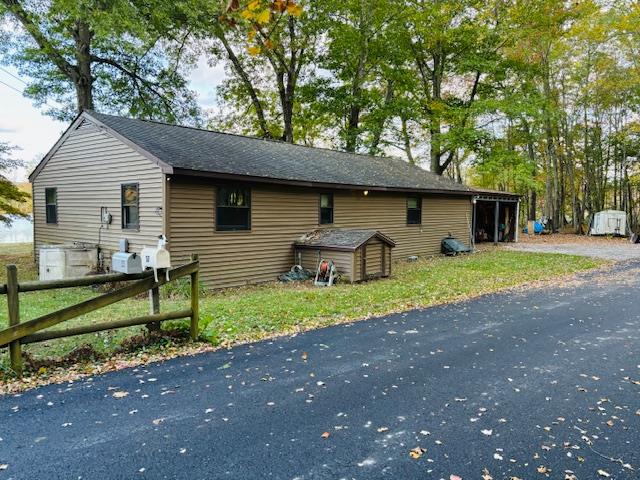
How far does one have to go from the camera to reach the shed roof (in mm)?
10180

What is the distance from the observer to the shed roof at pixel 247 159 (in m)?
10.2

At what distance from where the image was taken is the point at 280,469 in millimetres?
2814

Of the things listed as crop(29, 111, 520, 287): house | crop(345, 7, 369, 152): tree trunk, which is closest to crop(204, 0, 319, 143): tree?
crop(345, 7, 369, 152): tree trunk

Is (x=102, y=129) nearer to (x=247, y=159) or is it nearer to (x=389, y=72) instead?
A: (x=247, y=159)

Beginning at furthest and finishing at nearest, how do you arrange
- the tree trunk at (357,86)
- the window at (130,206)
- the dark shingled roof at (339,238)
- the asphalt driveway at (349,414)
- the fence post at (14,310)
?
the tree trunk at (357,86)
the dark shingled roof at (339,238)
the window at (130,206)
the fence post at (14,310)
the asphalt driveway at (349,414)

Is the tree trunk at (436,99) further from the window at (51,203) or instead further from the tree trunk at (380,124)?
the window at (51,203)

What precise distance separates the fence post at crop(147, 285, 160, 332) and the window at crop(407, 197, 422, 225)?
41.0 feet

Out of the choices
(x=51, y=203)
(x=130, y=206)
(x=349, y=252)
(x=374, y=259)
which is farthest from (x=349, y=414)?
(x=51, y=203)

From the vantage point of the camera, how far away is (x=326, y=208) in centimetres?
1349

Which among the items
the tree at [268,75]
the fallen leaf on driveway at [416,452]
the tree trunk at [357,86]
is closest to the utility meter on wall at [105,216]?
the fallen leaf on driveway at [416,452]

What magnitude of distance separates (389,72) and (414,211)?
12219 millimetres

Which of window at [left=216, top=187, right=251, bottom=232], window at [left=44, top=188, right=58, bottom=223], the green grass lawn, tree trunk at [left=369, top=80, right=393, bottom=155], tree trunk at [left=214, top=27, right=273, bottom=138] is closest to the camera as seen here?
the green grass lawn

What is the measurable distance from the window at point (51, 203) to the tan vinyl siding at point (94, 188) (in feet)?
0.62

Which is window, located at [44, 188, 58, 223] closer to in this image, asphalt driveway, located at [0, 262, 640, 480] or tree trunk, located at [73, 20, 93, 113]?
tree trunk, located at [73, 20, 93, 113]
